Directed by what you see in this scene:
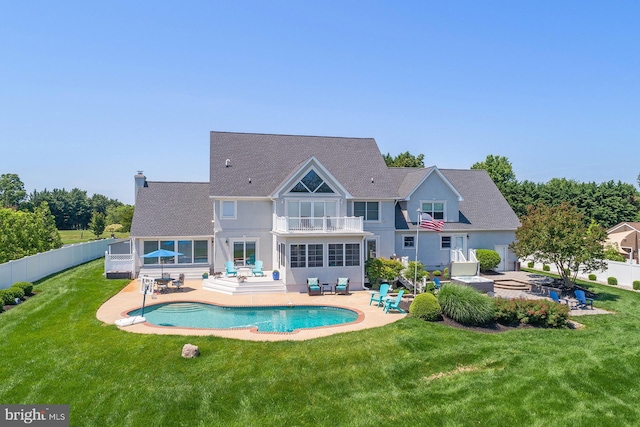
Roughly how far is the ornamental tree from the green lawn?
681cm

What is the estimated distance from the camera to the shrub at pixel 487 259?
30438 millimetres

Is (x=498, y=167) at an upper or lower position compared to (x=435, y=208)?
upper

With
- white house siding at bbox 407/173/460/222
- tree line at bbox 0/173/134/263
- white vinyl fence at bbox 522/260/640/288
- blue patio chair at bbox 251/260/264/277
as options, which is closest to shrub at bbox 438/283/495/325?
blue patio chair at bbox 251/260/264/277

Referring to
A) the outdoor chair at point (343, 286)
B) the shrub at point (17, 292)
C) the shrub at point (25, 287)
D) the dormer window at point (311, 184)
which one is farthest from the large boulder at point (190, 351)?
the dormer window at point (311, 184)

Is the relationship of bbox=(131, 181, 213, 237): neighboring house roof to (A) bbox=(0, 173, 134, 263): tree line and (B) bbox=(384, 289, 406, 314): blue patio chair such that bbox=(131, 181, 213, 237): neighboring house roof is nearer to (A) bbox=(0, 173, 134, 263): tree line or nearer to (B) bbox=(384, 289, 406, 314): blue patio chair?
(A) bbox=(0, 173, 134, 263): tree line

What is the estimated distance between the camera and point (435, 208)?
31.6 metres

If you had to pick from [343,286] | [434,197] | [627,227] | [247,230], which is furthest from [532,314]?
[627,227]

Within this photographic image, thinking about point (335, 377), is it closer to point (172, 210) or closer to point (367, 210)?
point (367, 210)

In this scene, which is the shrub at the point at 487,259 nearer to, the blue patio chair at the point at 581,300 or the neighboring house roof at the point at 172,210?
the blue patio chair at the point at 581,300

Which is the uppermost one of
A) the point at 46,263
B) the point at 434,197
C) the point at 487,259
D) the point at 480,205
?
the point at 434,197

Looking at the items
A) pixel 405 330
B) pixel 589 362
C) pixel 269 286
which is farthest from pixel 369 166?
pixel 589 362

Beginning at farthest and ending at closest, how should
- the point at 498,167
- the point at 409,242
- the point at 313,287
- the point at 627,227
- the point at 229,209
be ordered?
the point at 498,167
the point at 627,227
the point at 409,242
the point at 229,209
the point at 313,287

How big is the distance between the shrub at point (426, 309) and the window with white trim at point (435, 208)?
1440 cm

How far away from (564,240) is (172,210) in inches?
1044
